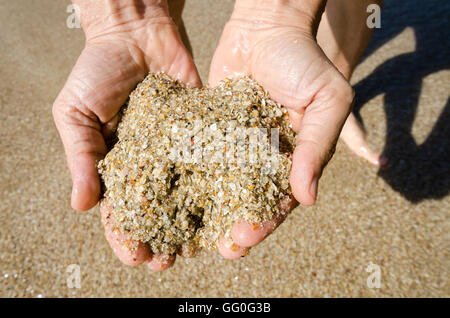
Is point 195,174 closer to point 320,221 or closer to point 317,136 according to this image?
point 317,136

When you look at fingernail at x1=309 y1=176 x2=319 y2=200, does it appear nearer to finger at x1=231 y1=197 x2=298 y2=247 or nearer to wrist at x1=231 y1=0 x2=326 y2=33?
finger at x1=231 y1=197 x2=298 y2=247

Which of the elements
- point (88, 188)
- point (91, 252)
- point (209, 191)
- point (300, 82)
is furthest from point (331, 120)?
point (91, 252)

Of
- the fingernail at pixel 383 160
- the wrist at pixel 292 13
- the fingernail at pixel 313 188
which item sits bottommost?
the fingernail at pixel 383 160

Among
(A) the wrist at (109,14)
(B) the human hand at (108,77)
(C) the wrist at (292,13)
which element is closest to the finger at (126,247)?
(B) the human hand at (108,77)

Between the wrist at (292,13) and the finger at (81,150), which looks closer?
the finger at (81,150)

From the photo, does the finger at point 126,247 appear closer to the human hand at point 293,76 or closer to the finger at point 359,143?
the human hand at point 293,76

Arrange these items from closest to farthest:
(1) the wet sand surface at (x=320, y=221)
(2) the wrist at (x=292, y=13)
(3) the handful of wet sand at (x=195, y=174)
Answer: (3) the handful of wet sand at (x=195, y=174) < (2) the wrist at (x=292, y=13) < (1) the wet sand surface at (x=320, y=221)

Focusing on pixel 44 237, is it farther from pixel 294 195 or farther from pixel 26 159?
pixel 294 195

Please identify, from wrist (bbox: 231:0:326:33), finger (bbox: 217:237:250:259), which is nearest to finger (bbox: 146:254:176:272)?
finger (bbox: 217:237:250:259)
